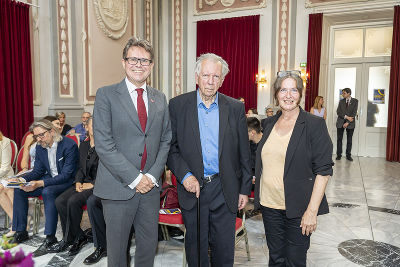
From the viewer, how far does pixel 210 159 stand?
184cm

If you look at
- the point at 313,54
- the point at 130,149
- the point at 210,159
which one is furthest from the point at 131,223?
the point at 313,54

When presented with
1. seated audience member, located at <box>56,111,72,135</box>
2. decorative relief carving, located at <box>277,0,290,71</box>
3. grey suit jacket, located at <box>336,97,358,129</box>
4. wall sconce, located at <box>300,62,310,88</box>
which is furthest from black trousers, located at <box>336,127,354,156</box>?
seated audience member, located at <box>56,111,72,135</box>

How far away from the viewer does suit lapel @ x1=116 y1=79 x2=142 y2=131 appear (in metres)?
1.69

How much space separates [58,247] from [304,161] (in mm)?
2350

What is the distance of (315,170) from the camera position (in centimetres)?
173

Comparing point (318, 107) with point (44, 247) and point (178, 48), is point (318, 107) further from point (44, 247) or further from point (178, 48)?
point (44, 247)

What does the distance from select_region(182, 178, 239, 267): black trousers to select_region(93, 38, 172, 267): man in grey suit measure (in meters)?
0.24

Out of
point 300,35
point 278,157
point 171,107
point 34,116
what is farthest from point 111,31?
point 278,157

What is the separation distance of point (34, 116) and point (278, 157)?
5180mm

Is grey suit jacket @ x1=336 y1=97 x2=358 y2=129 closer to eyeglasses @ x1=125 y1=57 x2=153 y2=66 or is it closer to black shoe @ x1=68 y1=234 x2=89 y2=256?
black shoe @ x1=68 y1=234 x2=89 y2=256

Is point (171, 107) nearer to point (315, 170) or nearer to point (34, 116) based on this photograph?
point (315, 170)

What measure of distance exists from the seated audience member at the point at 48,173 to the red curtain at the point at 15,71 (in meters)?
2.38

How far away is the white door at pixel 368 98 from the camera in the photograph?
7855 mm

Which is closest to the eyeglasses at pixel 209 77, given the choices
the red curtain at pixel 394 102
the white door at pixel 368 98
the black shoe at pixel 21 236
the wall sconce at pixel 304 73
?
the black shoe at pixel 21 236
